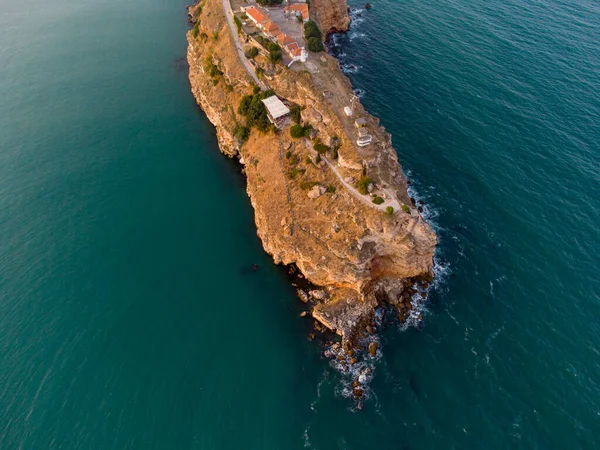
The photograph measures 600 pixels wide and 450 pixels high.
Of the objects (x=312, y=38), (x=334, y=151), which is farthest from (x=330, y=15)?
(x=334, y=151)

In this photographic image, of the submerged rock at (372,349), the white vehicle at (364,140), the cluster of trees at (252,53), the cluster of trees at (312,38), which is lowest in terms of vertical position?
the submerged rock at (372,349)

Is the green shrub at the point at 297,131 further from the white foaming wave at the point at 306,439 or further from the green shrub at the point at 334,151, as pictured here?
the white foaming wave at the point at 306,439

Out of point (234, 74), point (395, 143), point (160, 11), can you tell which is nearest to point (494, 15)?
point (395, 143)

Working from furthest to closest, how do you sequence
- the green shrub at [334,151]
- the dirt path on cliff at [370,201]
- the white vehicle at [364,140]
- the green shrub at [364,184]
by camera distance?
1. the green shrub at [334,151]
2. the white vehicle at [364,140]
3. the green shrub at [364,184]
4. the dirt path on cliff at [370,201]

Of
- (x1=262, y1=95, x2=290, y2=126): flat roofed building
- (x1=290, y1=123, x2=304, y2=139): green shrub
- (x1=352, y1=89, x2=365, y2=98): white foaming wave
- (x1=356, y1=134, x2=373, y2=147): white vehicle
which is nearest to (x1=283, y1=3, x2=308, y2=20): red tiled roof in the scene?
(x1=352, y1=89, x2=365, y2=98): white foaming wave

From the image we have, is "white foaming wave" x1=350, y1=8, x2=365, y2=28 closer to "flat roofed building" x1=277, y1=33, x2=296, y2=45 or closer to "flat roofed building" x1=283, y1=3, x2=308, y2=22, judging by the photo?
"flat roofed building" x1=283, y1=3, x2=308, y2=22

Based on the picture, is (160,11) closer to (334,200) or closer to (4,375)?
(334,200)

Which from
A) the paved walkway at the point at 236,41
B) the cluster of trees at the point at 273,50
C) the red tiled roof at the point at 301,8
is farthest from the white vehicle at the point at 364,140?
the red tiled roof at the point at 301,8
